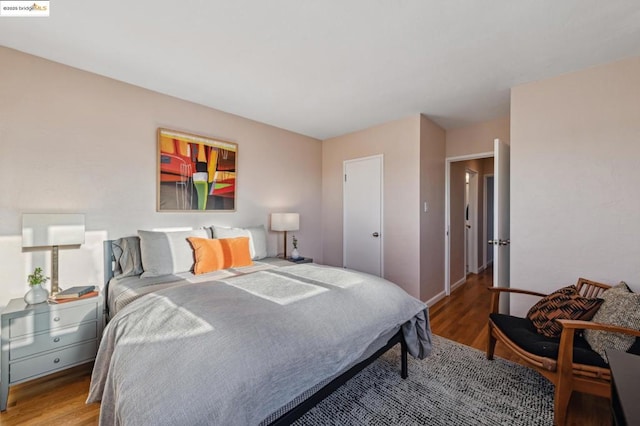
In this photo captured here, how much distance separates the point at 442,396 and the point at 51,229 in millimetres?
3078

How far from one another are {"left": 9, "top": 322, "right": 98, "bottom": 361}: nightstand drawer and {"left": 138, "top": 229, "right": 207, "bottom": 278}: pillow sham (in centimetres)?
51

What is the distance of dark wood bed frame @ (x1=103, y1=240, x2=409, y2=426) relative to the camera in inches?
51.3

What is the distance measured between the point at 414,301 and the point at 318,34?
2053mm

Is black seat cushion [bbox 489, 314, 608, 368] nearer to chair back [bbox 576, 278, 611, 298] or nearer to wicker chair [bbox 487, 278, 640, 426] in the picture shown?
wicker chair [bbox 487, 278, 640, 426]

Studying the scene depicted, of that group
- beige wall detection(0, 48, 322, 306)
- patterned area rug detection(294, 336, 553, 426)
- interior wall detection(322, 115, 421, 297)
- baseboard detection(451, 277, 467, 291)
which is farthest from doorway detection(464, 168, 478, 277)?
beige wall detection(0, 48, 322, 306)

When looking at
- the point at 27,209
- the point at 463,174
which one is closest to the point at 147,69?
the point at 27,209

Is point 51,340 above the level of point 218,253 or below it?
below

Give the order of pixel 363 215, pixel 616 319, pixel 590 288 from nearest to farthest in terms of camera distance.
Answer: pixel 616 319
pixel 590 288
pixel 363 215

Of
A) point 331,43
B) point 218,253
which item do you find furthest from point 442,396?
point 331,43

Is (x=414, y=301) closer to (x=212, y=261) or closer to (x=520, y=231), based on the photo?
(x=520, y=231)

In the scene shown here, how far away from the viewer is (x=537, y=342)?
69.1 inches

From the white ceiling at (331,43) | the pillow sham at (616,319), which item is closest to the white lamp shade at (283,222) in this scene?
the white ceiling at (331,43)

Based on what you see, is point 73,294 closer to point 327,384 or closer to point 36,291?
point 36,291

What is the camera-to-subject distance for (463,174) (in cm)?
460
